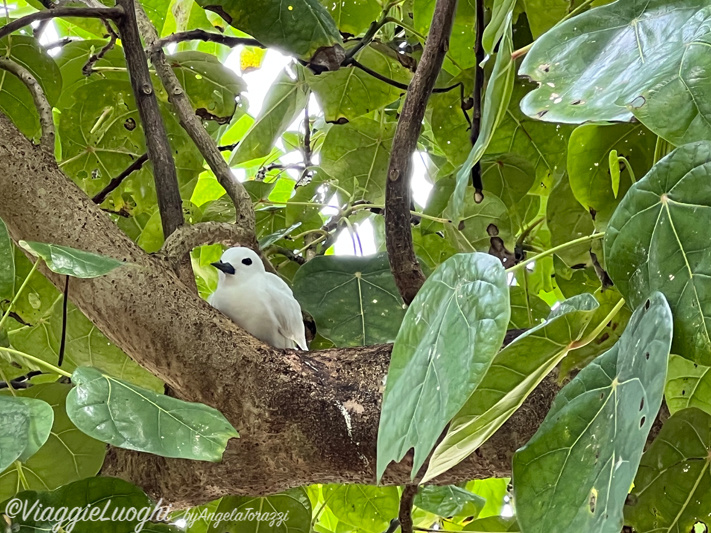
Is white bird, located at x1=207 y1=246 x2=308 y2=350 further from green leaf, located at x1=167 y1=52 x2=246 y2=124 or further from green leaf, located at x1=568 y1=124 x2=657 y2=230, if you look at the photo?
green leaf, located at x1=568 y1=124 x2=657 y2=230

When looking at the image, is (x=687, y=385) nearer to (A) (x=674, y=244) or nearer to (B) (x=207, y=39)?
(A) (x=674, y=244)

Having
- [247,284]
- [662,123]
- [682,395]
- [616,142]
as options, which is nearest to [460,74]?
[616,142]

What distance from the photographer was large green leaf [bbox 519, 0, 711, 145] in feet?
1.65

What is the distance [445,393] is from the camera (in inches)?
19.2

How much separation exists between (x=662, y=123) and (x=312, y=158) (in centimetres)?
134

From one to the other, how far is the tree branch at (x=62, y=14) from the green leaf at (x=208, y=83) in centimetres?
34

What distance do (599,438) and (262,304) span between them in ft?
3.01

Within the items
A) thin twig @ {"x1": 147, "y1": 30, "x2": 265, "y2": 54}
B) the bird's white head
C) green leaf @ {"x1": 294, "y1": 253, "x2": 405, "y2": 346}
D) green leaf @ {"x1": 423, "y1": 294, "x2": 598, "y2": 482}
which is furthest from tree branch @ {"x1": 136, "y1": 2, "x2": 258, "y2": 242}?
green leaf @ {"x1": 423, "y1": 294, "x2": 598, "y2": 482}

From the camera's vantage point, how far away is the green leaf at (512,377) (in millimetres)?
628

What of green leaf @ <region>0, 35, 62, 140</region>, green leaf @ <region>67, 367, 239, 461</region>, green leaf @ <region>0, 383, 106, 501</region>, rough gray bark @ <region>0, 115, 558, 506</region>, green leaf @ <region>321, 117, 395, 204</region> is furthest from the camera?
green leaf @ <region>321, 117, 395, 204</region>

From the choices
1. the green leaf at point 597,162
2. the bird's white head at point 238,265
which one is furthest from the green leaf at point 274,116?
the green leaf at point 597,162

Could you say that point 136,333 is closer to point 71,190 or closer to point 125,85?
point 71,190

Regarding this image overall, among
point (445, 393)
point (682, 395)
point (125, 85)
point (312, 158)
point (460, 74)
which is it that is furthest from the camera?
point (312, 158)

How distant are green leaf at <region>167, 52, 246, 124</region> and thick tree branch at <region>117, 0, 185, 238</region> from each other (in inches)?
11.7
